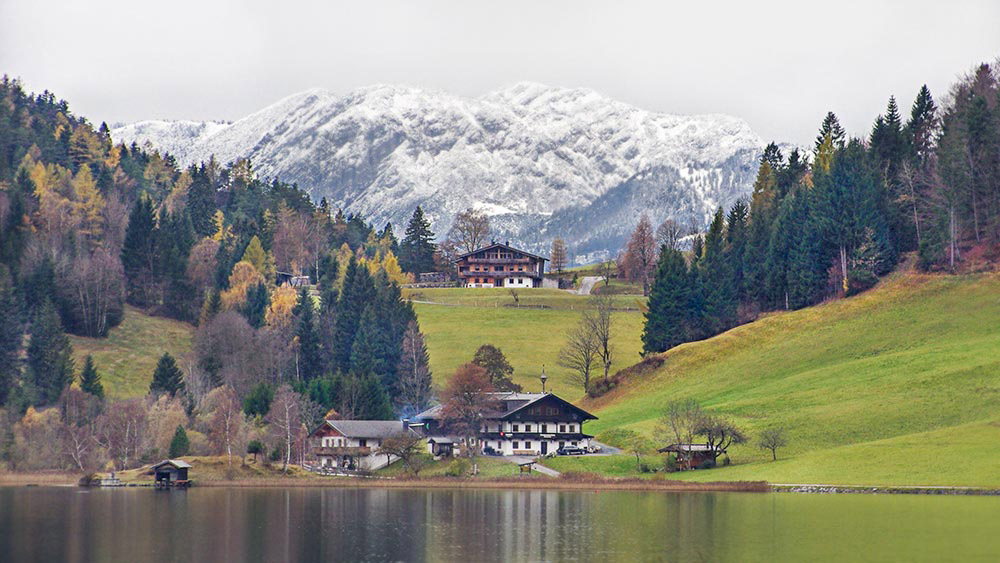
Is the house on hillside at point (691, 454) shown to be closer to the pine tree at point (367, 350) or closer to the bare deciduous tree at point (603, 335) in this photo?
the bare deciduous tree at point (603, 335)

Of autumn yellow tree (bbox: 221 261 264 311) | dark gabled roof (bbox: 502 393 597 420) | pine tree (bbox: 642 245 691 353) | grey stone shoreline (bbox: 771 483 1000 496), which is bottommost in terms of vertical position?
grey stone shoreline (bbox: 771 483 1000 496)

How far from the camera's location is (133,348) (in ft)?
545

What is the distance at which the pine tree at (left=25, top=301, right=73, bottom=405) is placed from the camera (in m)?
143

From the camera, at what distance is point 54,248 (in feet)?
577

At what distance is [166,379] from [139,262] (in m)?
49.1

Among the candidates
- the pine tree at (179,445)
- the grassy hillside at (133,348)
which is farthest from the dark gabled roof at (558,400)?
the grassy hillside at (133,348)

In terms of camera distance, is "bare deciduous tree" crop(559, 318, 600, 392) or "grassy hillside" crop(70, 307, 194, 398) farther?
"bare deciduous tree" crop(559, 318, 600, 392)

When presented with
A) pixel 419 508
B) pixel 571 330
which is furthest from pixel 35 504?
pixel 571 330

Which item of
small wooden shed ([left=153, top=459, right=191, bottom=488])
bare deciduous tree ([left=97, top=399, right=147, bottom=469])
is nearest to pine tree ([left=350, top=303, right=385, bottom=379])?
bare deciduous tree ([left=97, top=399, right=147, bottom=469])

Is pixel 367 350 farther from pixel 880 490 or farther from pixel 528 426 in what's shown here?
pixel 880 490

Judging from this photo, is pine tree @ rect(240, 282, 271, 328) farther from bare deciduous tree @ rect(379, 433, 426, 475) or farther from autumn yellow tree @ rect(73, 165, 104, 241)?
bare deciduous tree @ rect(379, 433, 426, 475)

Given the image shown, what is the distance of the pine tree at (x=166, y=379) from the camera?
465 feet

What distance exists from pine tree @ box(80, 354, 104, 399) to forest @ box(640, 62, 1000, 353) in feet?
217

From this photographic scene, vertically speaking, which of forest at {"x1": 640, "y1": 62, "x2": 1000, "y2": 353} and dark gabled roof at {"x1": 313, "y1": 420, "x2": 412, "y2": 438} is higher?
forest at {"x1": 640, "y1": 62, "x2": 1000, "y2": 353}
